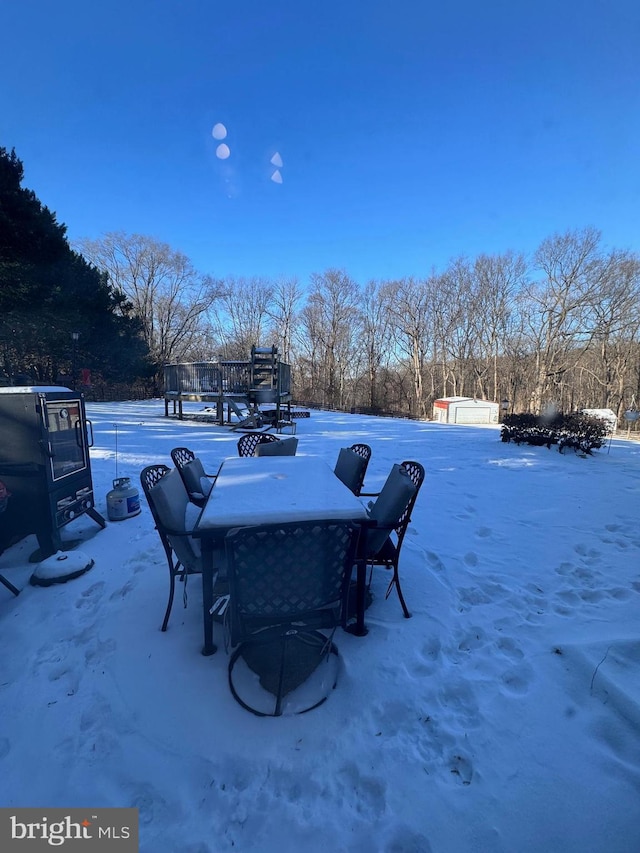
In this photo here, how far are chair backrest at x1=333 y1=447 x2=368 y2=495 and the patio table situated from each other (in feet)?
1.10

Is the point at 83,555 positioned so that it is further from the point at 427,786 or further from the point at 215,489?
the point at 427,786

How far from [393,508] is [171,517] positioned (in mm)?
1294

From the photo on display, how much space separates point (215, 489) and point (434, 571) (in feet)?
6.10

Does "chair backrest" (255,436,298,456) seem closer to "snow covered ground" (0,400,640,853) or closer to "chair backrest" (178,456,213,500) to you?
"chair backrest" (178,456,213,500)

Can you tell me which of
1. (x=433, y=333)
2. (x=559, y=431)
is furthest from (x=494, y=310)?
(x=559, y=431)

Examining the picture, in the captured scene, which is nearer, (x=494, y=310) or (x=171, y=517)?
(x=171, y=517)

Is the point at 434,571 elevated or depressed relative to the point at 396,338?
depressed

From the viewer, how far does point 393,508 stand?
2102mm

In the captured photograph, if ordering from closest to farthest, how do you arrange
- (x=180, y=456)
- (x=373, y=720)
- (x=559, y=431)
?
(x=373, y=720) → (x=180, y=456) → (x=559, y=431)

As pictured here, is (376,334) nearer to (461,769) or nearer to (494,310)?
(494,310)

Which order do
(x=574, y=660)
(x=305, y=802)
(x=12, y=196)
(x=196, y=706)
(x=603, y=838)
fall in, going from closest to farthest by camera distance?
(x=603, y=838) < (x=305, y=802) < (x=196, y=706) < (x=574, y=660) < (x=12, y=196)

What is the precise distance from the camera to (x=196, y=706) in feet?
5.36

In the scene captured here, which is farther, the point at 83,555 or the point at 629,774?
the point at 83,555

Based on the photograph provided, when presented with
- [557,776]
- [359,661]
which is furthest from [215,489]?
[557,776]
